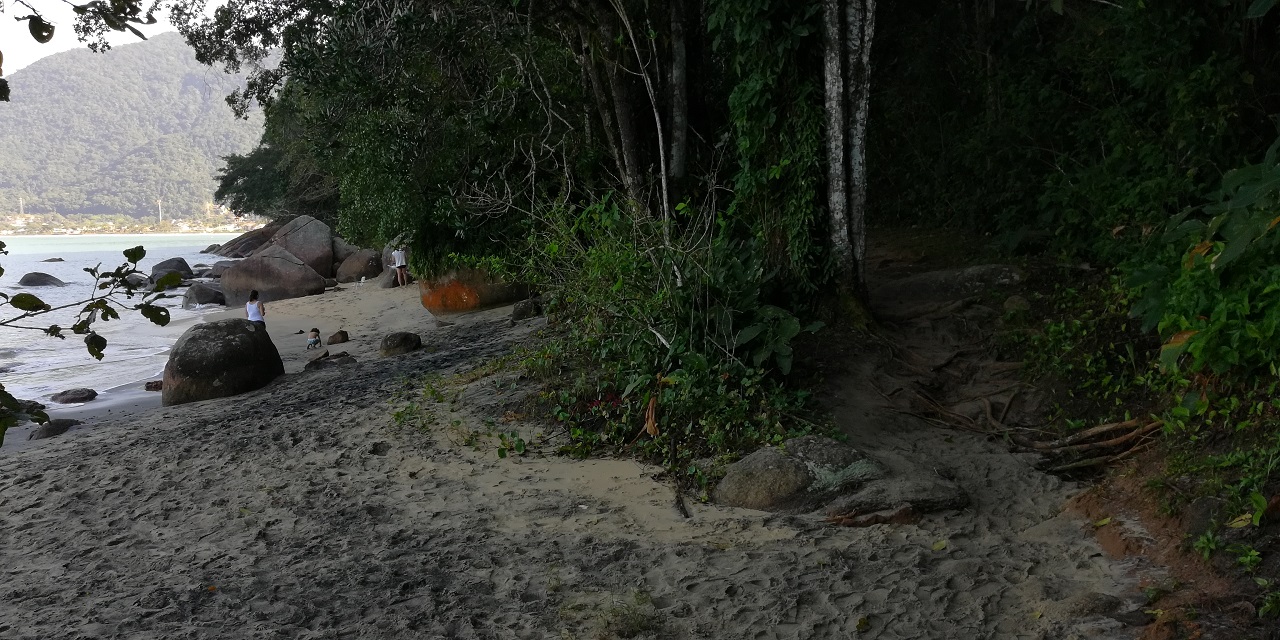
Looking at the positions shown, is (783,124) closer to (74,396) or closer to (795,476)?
(795,476)

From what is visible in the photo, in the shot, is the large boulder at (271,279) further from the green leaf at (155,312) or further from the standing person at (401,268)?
the green leaf at (155,312)


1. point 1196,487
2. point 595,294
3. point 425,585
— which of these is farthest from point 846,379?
point 425,585

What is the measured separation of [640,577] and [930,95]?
984 cm

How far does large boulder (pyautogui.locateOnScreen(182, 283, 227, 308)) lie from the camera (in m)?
24.1

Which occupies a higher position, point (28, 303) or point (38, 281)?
point (38, 281)

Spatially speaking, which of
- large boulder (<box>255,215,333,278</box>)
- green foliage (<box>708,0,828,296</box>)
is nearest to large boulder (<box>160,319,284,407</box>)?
green foliage (<box>708,0,828,296</box>)

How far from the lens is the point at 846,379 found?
707 cm

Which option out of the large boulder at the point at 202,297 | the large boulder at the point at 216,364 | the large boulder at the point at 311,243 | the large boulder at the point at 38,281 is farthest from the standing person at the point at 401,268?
the large boulder at the point at 38,281

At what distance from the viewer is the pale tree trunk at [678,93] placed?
894cm

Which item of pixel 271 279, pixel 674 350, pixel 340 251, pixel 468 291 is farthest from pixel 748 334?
pixel 340 251

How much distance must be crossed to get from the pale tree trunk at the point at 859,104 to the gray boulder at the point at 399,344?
242 inches

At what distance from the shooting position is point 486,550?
16.4ft

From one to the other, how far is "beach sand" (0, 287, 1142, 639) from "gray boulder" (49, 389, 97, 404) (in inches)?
156

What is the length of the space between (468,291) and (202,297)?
43.1ft
